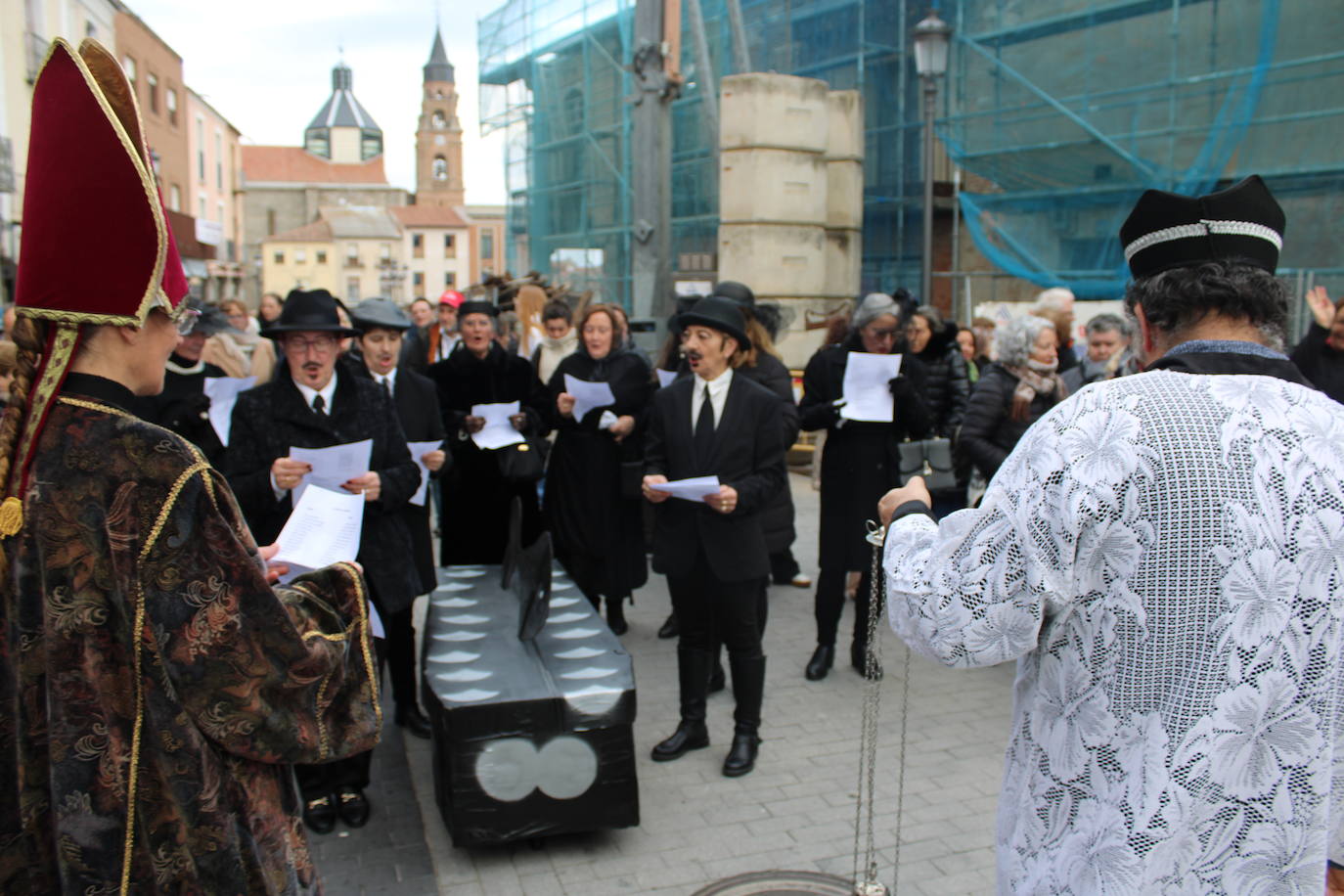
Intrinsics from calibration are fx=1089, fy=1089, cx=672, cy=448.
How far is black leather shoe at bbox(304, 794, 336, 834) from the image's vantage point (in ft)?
13.9

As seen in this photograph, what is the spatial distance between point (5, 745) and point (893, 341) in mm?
4739

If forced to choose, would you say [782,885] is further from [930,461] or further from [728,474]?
[930,461]

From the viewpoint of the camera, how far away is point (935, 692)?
579cm

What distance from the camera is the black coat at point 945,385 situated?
23.6ft

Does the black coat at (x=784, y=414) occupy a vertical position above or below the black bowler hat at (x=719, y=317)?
below

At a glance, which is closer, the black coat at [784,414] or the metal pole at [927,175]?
the black coat at [784,414]

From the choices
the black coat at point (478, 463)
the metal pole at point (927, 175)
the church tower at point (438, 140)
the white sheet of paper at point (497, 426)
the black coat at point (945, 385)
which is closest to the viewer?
the white sheet of paper at point (497, 426)

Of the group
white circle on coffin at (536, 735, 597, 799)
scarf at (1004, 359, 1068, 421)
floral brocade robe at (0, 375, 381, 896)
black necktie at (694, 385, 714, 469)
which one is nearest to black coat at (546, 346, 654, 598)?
black necktie at (694, 385, 714, 469)

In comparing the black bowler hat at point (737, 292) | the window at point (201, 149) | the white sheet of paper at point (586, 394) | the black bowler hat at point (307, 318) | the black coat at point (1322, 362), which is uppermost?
the window at point (201, 149)

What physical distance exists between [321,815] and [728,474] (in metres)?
2.14

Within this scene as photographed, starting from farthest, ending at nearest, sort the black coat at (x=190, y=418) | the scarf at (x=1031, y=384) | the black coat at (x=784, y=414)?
the black coat at (x=784, y=414), the scarf at (x=1031, y=384), the black coat at (x=190, y=418)

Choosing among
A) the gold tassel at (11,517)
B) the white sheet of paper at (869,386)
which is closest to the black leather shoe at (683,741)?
the white sheet of paper at (869,386)

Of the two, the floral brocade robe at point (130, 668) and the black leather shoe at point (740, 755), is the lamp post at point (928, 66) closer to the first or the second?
the black leather shoe at point (740, 755)

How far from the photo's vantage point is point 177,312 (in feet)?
6.52
